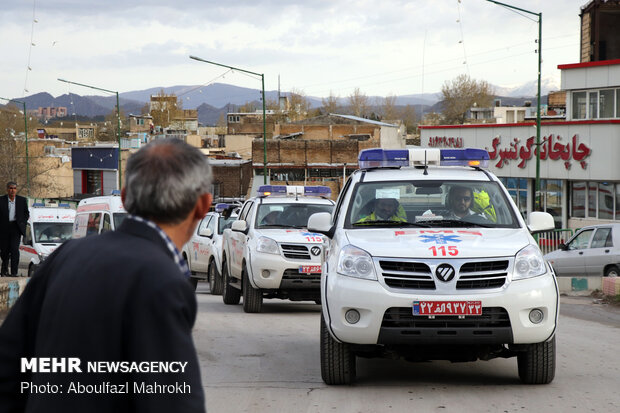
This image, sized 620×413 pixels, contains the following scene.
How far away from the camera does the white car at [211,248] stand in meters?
20.5

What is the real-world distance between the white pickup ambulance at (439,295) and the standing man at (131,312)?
16.8 ft

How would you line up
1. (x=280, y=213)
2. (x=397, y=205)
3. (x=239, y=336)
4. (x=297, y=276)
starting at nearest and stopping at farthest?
1. (x=397, y=205)
2. (x=239, y=336)
3. (x=297, y=276)
4. (x=280, y=213)

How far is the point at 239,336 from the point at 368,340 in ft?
13.9

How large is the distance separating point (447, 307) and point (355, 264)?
87cm

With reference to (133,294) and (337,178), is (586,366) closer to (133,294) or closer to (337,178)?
(133,294)

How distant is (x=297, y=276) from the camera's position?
1509 cm

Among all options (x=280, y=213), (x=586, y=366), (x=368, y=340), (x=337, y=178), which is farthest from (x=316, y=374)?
(x=337, y=178)

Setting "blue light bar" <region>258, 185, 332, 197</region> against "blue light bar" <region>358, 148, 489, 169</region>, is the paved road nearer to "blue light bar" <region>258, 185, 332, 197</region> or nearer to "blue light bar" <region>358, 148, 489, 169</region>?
"blue light bar" <region>358, 148, 489, 169</region>

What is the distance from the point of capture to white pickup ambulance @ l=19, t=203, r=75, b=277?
27.1 metres

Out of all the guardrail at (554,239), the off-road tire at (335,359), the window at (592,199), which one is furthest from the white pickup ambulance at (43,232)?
the window at (592,199)

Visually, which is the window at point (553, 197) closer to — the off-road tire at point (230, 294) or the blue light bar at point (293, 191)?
the blue light bar at point (293, 191)

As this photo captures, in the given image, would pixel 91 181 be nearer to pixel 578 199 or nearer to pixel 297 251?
pixel 578 199

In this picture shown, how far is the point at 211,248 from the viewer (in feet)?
69.4

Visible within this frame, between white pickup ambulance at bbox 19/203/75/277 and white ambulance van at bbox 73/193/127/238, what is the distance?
341 centimetres
